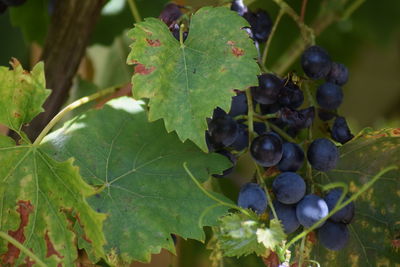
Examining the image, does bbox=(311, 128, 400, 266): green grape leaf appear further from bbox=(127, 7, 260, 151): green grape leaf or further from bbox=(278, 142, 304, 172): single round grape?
bbox=(127, 7, 260, 151): green grape leaf

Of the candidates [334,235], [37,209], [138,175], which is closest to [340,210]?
[334,235]

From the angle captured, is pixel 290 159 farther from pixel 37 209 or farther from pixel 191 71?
pixel 37 209

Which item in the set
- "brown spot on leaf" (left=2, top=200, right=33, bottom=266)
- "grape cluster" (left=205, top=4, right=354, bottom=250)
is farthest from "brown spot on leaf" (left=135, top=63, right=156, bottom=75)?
"brown spot on leaf" (left=2, top=200, right=33, bottom=266)

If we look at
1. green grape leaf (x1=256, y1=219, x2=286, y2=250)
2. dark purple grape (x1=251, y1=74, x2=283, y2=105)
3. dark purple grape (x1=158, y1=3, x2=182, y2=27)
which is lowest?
green grape leaf (x1=256, y1=219, x2=286, y2=250)

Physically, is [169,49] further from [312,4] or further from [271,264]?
[312,4]

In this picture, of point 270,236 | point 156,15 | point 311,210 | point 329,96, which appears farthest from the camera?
point 156,15

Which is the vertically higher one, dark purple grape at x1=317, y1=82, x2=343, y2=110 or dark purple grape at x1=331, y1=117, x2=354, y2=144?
dark purple grape at x1=317, y1=82, x2=343, y2=110

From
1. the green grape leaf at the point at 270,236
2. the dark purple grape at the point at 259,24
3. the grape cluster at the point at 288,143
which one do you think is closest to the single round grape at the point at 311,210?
the grape cluster at the point at 288,143
